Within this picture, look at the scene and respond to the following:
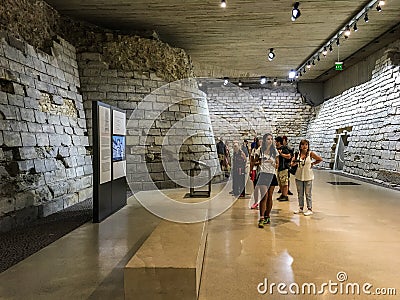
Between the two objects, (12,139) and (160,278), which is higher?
(12,139)

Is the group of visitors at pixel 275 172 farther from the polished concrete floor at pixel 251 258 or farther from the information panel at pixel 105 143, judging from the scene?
the information panel at pixel 105 143

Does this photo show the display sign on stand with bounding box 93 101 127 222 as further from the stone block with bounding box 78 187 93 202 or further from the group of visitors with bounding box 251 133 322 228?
the group of visitors with bounding box 251 133 322 228

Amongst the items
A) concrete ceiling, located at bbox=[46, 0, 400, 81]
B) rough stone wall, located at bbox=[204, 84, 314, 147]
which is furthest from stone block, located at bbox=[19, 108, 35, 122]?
rough stone wall, located at bbox=[204, 84, 314, 147]

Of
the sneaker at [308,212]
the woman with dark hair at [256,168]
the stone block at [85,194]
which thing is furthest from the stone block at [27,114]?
the sneaker at [308,212]

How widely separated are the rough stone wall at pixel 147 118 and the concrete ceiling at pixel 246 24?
1217mm

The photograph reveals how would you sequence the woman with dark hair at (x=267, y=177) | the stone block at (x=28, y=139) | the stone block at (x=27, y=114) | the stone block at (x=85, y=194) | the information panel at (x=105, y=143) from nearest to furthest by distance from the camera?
the woman with dark hair at (x=267, y=177) → the information panel at (x=105, y=143) → the stone block at (x=28, y=139) → the stone block at (x=27, y=114) → the stone block at (x=85, y=194)

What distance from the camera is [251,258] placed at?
3.44m

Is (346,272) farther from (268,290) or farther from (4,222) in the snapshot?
(4,222)

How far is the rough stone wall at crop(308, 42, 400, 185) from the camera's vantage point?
29.1 feet

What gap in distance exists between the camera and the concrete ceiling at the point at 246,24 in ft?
24.0

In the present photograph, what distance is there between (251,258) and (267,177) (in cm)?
160

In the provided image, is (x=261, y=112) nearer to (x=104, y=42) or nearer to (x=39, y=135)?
(x=104, y=42)

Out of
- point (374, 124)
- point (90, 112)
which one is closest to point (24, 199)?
point (90, 112)

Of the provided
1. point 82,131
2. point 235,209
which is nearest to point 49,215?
point 82,131
